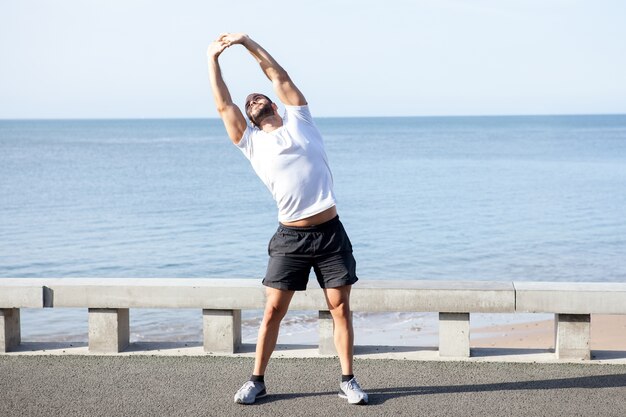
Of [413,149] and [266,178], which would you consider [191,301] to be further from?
[413,149]

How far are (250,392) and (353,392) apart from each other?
0.56 metres

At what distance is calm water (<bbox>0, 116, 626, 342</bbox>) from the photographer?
16.4 m

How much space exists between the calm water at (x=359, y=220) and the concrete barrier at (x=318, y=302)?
5029mm

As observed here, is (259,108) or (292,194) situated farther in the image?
(259,108)

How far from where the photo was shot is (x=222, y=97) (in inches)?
201

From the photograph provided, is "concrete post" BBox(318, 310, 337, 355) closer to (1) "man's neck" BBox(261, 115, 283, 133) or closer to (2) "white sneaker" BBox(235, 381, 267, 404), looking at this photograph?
(2) "white sneaker" BBox(235, 381, 267, 404)

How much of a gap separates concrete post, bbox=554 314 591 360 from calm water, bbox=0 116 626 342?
6897 mm

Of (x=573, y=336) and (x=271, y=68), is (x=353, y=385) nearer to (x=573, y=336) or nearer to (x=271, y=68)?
(x=573, y=336)

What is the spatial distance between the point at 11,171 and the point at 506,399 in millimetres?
43344

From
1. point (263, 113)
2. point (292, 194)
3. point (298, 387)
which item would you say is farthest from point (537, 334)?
point (263, 113)

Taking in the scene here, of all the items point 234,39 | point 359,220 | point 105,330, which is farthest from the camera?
point 359,220

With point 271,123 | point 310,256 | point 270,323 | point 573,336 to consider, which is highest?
point 271,123

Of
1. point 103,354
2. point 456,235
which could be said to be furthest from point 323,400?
point 456,235

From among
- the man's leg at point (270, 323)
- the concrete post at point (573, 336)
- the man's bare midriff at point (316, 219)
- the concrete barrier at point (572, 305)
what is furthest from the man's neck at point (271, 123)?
the concrete post at point (573, 336)
